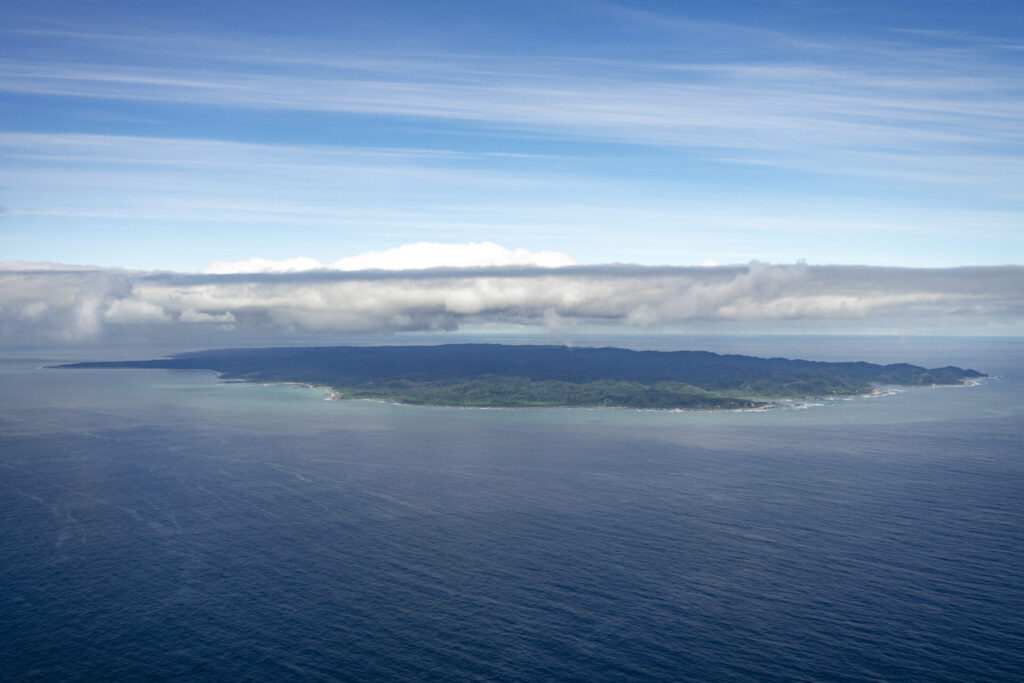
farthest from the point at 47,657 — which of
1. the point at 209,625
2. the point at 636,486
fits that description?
the point at 636,486

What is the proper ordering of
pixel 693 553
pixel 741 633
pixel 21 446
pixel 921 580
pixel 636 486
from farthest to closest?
pixel 21 446, pixel 636 486, pixel 693 553, pixel 921 580, pixel 741 633

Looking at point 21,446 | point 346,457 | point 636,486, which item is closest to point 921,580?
point 636,486

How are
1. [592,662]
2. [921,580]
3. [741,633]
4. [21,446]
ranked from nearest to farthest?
[592,662]
[741,633]
[921,580]
[21,446]

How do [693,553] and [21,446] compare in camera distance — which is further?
[21,446]

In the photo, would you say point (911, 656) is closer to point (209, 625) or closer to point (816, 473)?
point (209, 625)

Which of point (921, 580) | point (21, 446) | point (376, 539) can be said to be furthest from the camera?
point (21, 446)

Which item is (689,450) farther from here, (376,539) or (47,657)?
(47,657)
